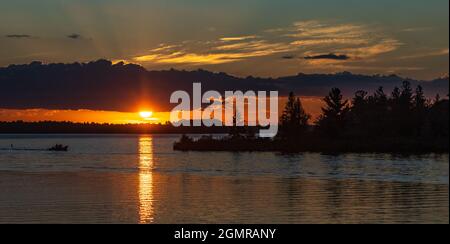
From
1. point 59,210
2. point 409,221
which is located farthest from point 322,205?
point 59,210

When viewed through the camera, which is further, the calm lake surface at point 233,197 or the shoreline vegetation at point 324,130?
the shoreline vegetation at point 324,130

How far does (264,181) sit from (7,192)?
1030 inches

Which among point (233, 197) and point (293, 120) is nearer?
point (233, 197)

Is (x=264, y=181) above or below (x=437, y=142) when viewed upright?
below

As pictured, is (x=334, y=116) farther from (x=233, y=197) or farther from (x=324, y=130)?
(x=233, y=197)

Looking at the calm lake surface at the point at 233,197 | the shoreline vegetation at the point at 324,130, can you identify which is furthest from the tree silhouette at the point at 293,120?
the calm lake surface at the point at 233,197

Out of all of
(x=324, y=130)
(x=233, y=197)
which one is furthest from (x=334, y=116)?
(x=233, y=197)

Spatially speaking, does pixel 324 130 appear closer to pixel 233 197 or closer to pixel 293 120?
pixel 293 120

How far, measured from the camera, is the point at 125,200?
49781 mm

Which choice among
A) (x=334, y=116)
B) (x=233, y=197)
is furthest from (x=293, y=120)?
(x=233, y=197)

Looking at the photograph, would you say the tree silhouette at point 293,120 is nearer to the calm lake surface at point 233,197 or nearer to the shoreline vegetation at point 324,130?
the shoreline vegetation at point 324,130

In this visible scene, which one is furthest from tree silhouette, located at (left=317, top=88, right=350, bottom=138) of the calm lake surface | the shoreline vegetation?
the calm lake surface

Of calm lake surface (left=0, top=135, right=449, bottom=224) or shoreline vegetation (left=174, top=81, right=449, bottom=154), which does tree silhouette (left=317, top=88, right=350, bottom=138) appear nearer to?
shoreline vegetation (left=174, top=81, right=449, bottom=154)

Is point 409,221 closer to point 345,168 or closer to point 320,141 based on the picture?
point 345,168
